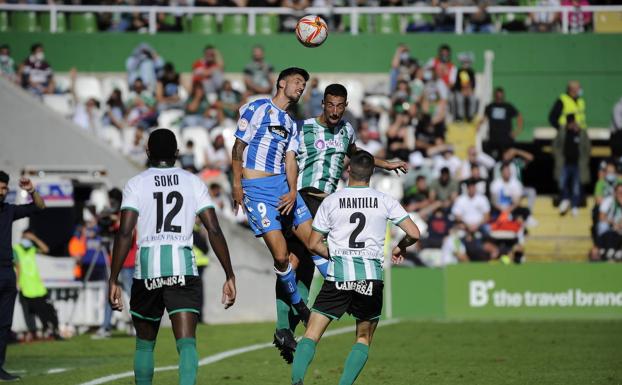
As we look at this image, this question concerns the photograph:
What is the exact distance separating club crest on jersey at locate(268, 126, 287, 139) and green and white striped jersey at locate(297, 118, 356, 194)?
59 centimetres

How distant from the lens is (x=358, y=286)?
428 inches

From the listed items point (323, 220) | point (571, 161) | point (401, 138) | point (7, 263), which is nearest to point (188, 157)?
point (401, 138)

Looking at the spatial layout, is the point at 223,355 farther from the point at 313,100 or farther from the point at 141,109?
the point at 141,109

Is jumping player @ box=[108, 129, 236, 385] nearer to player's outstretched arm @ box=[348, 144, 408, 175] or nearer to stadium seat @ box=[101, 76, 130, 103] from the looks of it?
player's outstretched arm @ box=[348, 144, 408, 175]

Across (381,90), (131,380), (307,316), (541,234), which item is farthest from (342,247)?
(381,90)

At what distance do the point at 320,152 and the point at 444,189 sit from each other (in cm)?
1285

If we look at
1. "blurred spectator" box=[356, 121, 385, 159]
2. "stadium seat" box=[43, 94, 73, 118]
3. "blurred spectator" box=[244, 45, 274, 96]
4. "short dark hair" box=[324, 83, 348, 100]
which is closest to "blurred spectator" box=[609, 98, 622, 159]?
"blurred spectator" box=[356, 121, 385, 159]

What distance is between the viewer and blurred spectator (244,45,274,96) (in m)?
27.2

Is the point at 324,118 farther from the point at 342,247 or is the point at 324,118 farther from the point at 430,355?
the point at 430,355

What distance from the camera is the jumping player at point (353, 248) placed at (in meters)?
10.8

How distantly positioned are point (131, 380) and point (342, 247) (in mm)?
Result: 3709

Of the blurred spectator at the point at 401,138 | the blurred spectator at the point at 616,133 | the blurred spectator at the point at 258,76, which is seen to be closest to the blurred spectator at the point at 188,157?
the blurred spectator at the point at 258,76

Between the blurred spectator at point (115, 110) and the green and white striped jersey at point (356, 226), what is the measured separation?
16550 millimetres

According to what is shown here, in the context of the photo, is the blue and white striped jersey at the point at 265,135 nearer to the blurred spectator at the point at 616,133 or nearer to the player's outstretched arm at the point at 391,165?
the player's outstretched arm at the point at 391,165
